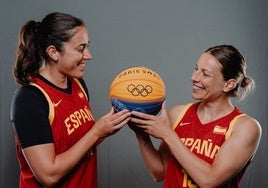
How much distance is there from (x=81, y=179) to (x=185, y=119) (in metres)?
0.50

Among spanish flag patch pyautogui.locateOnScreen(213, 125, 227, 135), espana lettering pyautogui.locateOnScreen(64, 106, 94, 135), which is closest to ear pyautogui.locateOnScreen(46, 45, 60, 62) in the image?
espana lettering pyautogui.locateOnScreen(64, 106, 94, 135)

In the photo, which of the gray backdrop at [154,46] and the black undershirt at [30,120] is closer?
the black undershirt at [30,120]

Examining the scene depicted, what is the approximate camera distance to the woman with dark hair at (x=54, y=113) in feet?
4.95

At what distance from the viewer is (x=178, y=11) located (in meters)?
2.53

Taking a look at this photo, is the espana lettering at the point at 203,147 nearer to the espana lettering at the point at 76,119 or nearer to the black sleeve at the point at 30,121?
the espana lettering at the point at 76,119

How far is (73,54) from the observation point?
65.3 inches

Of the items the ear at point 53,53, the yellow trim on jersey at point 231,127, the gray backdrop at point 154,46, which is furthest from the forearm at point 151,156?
the gray backdrop at point 154,46

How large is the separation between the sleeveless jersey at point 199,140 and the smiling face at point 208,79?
0.33ft

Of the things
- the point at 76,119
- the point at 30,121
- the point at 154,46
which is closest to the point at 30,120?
the point at 30,121

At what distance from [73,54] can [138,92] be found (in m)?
0.32

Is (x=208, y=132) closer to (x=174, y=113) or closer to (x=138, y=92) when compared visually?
(x=174, y=113)

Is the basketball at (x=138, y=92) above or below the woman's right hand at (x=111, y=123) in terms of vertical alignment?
above

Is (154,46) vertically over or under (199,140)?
over

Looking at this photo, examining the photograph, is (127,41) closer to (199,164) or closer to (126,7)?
(126,7)
